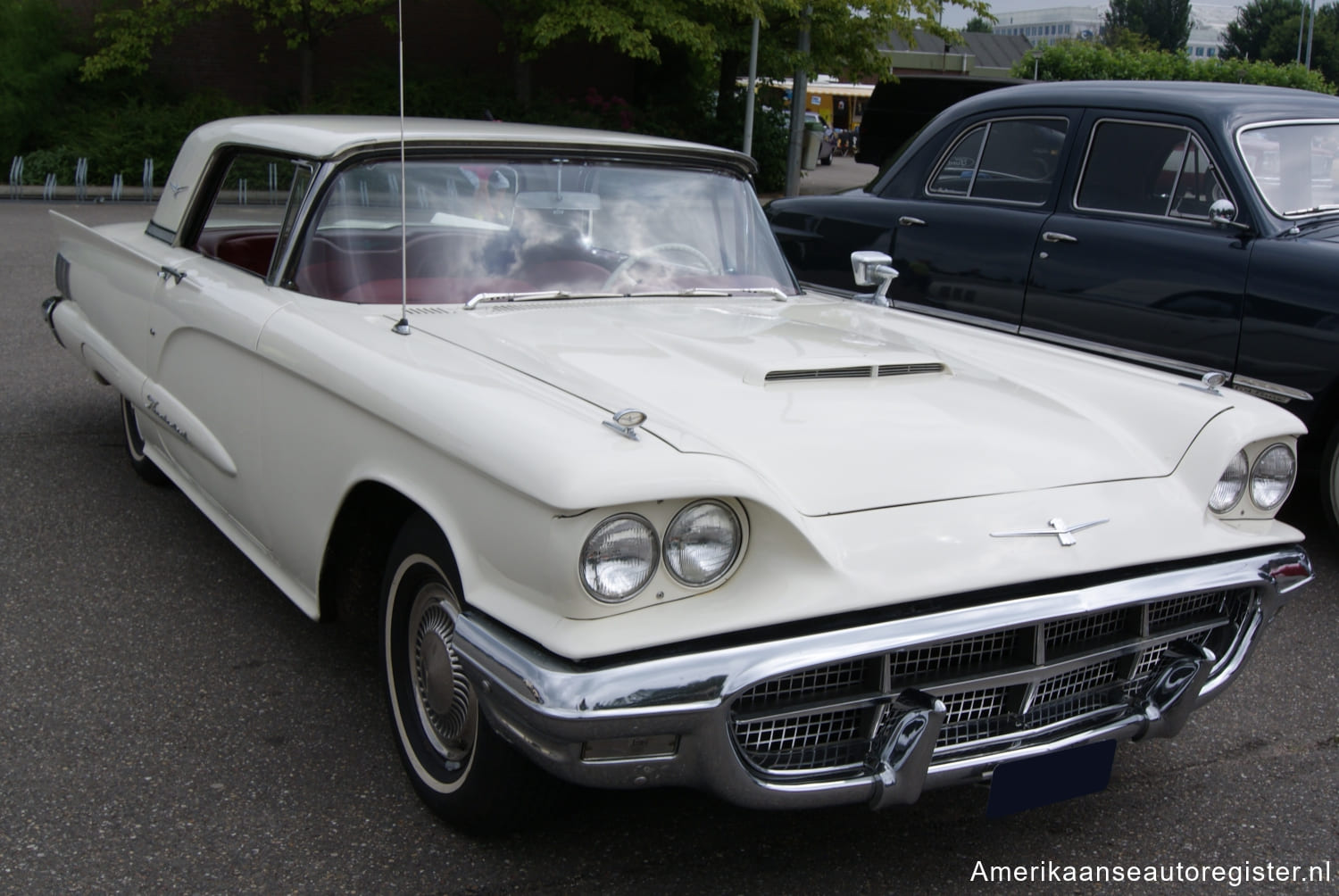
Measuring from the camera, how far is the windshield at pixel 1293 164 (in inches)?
192

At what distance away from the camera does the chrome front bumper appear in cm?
204

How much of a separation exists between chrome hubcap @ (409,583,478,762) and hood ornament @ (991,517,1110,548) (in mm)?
1073

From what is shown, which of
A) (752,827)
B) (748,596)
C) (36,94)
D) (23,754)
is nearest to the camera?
(748,596)

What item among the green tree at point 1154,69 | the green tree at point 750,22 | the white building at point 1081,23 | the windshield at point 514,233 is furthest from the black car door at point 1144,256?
the white building at point 1081,23

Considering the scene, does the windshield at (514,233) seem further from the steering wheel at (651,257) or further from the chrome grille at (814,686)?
the chrome grille at (814,686)

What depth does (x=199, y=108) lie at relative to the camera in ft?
63.7

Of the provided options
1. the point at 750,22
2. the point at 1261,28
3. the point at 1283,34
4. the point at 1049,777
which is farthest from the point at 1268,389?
the point at 1261,28

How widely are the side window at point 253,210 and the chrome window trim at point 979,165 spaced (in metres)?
3.25

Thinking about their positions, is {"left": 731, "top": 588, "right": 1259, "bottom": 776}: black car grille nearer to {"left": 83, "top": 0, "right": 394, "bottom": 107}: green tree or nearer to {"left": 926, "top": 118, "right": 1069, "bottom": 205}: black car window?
{"left": 926, "top": 118, "right": 1069, "bottom": 205}: black car window

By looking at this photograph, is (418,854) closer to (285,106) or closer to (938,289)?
(938,289)

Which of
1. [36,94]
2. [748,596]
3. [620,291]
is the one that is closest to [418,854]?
[748,596]

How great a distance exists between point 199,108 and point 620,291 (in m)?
18.1

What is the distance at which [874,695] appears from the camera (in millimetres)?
2219

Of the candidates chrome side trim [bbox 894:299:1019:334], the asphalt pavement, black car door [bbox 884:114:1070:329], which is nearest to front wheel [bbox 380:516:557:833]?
the asphalt pavement
